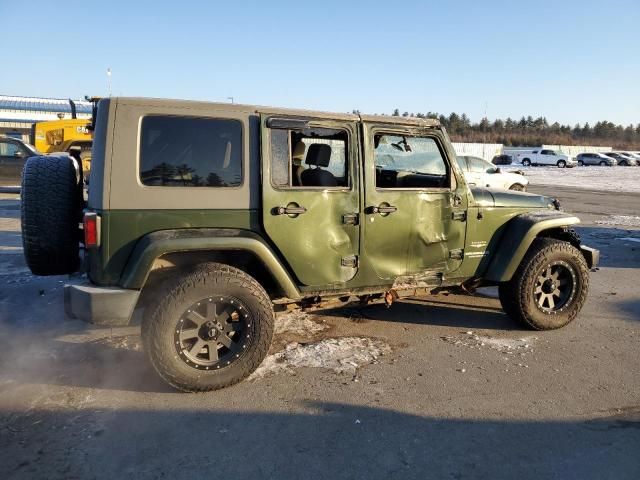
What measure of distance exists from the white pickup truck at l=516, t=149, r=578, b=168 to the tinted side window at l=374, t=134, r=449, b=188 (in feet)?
163

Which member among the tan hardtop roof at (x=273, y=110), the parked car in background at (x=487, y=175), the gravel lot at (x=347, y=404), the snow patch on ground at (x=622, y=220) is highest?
the parked car in background at (x=487, y=175)

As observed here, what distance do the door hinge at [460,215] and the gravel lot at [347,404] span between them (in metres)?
1.13

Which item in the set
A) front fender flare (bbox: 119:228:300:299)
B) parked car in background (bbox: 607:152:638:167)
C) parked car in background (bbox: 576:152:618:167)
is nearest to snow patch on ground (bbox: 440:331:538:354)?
front fender flare (bbox: 119:228:300:299)

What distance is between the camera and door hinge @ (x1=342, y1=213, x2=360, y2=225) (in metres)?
3.83

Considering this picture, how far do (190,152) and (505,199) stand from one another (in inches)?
117

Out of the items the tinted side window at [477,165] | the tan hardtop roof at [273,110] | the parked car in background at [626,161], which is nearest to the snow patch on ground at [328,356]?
the tan hardtop roof at [273,110]

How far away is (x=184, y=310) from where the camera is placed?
11.0 feet

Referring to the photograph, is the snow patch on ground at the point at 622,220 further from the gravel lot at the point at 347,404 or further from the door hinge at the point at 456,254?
the door hinge at the point at 456,254

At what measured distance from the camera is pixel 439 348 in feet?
14.0

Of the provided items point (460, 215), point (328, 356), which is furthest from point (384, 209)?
point (328, 356)

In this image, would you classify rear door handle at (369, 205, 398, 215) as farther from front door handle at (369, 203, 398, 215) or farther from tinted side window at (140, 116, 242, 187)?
tinted side window at (140, 116, 242, 187)

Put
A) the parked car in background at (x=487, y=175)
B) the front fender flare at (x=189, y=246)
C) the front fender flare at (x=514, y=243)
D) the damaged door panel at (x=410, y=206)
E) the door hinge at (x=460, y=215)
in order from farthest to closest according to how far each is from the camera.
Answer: the parked car in background at (x=487, y=175)
the front fender flare at (x=514, y=243)
the door hinge at (x=460, y=215)
the damaged door panel at (x=410, y=206)
the front fender flare at (x=189, y=246)

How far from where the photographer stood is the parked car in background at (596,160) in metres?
50.5

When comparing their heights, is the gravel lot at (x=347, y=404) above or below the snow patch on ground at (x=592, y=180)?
below
